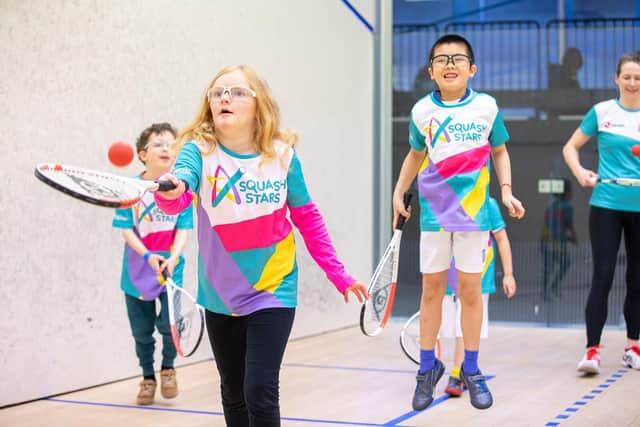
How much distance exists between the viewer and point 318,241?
103 inches

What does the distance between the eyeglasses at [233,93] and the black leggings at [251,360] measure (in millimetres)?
535

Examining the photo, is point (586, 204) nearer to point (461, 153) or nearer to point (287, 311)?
point (461, 153)

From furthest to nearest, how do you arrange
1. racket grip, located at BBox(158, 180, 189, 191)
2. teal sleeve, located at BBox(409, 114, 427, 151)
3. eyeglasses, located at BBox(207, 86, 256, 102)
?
teal sleeve, located at BBox(409, 114, 427, 151) → eyeglasses, located at BBox(207, 86, 256, 102) → racket grip, located at BBox(158, 180, 189, 191)

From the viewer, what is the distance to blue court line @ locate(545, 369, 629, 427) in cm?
367

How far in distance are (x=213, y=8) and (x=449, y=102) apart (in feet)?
6.77

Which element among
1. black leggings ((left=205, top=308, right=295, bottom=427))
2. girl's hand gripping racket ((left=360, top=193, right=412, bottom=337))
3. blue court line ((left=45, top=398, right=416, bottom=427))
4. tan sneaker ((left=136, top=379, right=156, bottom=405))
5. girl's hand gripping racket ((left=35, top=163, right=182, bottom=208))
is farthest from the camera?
tan sneaker ((left=136, top=379, right=156, bottom=405))

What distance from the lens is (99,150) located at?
4465 millimetres

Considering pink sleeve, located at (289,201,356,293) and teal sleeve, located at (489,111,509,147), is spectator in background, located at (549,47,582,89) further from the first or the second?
pink sleeve, located at (289,201,356,293)

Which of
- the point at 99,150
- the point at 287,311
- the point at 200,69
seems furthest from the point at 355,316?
the point at 287,311

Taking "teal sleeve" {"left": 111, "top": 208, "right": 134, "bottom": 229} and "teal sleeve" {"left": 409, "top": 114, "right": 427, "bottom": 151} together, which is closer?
"teal sleeve" {"left": 409, "top": 114, "right": 427, "bottom": 151}

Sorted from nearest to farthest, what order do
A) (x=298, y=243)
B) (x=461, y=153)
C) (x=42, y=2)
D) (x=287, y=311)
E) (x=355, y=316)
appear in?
(x=287, y=311)
(x=461, y=153)
(x=42, y=2)
(x=298, y=243)
(x=355, y=316)

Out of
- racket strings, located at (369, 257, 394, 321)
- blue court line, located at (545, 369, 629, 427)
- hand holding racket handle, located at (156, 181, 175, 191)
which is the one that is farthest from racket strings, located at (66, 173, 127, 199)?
blue court line, located at (545, 369, 629, 427)

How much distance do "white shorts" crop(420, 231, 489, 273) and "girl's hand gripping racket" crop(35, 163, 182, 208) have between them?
6.02ft

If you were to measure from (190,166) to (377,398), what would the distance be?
78.6 inches
